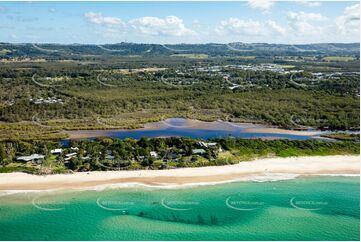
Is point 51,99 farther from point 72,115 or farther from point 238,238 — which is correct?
point 238,238

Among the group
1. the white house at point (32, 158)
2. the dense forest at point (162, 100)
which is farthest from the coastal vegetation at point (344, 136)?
the white house at point (32, 158)

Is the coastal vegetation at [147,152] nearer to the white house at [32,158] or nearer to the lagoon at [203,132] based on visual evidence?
the white house at [32,158]

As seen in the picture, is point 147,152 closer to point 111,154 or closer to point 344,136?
point 111,154

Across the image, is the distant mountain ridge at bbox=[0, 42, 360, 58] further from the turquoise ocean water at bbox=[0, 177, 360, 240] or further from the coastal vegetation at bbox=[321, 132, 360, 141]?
the turquoise ocean water at bbox=[0, 177, 360, 240]

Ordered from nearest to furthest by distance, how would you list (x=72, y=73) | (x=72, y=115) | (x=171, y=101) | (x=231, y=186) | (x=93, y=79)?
(x=231, y=186), (x=72, y=115), (x=171, y=101), (x=93, y=79), (x=72, y=73)

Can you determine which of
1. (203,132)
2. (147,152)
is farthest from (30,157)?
(203,132)

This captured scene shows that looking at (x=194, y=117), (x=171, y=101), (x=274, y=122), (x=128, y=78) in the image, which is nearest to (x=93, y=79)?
(x=128, y=78)
